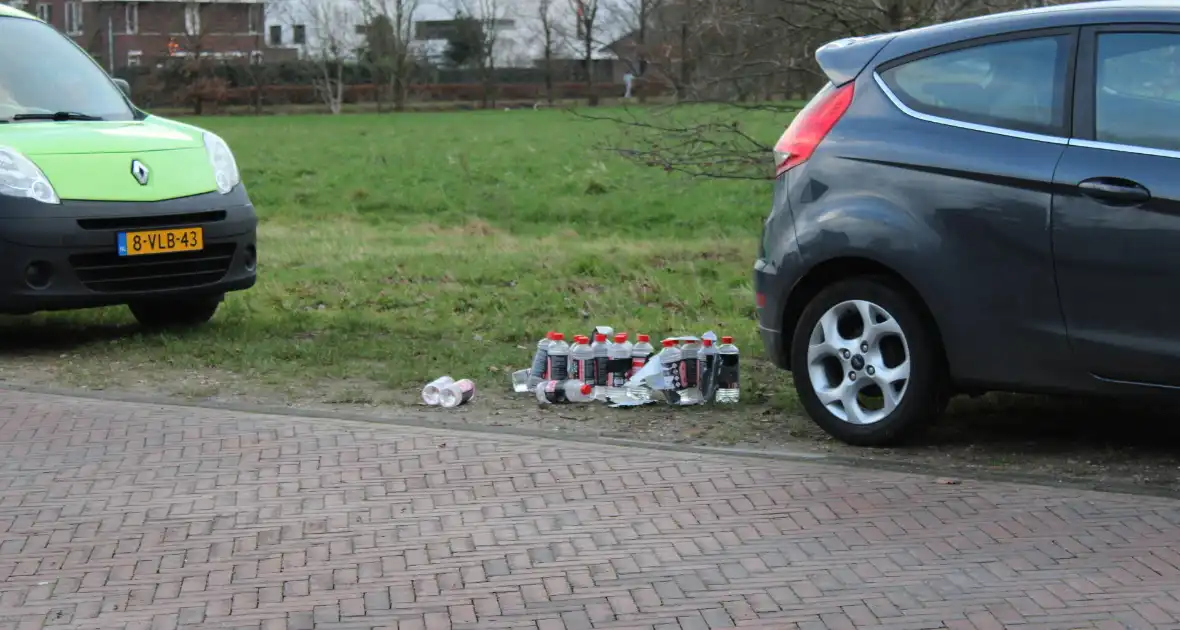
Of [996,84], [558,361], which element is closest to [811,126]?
[996,84]

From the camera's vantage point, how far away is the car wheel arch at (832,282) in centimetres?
579

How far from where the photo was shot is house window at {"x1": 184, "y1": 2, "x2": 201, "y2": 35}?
7075 cm

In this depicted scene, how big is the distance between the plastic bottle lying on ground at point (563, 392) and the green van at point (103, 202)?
2.56 meters

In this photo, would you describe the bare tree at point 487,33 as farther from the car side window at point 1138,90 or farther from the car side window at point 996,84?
the car side window at point 1138,90

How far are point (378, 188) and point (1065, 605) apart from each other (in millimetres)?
17074

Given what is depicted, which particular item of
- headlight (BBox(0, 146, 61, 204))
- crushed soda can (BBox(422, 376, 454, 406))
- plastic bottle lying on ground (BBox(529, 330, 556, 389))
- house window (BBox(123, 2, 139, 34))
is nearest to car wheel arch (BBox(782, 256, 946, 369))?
plastic bottle lying on ground (BBox(529, 330, 556, 389))

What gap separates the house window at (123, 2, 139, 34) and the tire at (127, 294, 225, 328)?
76060 mm

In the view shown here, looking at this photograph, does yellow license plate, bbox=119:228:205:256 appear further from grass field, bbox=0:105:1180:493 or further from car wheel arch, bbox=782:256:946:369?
car wheel arch, bbox=782:256:946:369

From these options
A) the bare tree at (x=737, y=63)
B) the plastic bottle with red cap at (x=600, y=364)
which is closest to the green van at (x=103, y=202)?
the plastic bottle with red cap at (x=600, y=364)

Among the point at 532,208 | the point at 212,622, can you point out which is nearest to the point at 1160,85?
the point at 212,622

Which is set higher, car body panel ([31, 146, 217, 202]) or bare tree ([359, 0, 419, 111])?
bare tree ([359, 0, 419, 111])

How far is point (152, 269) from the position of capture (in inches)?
324

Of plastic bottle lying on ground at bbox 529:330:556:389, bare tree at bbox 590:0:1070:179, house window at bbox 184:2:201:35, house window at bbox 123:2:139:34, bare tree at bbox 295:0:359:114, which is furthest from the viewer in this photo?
house window at bbox 123:2:139:34

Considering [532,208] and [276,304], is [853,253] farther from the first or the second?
[532,208]
